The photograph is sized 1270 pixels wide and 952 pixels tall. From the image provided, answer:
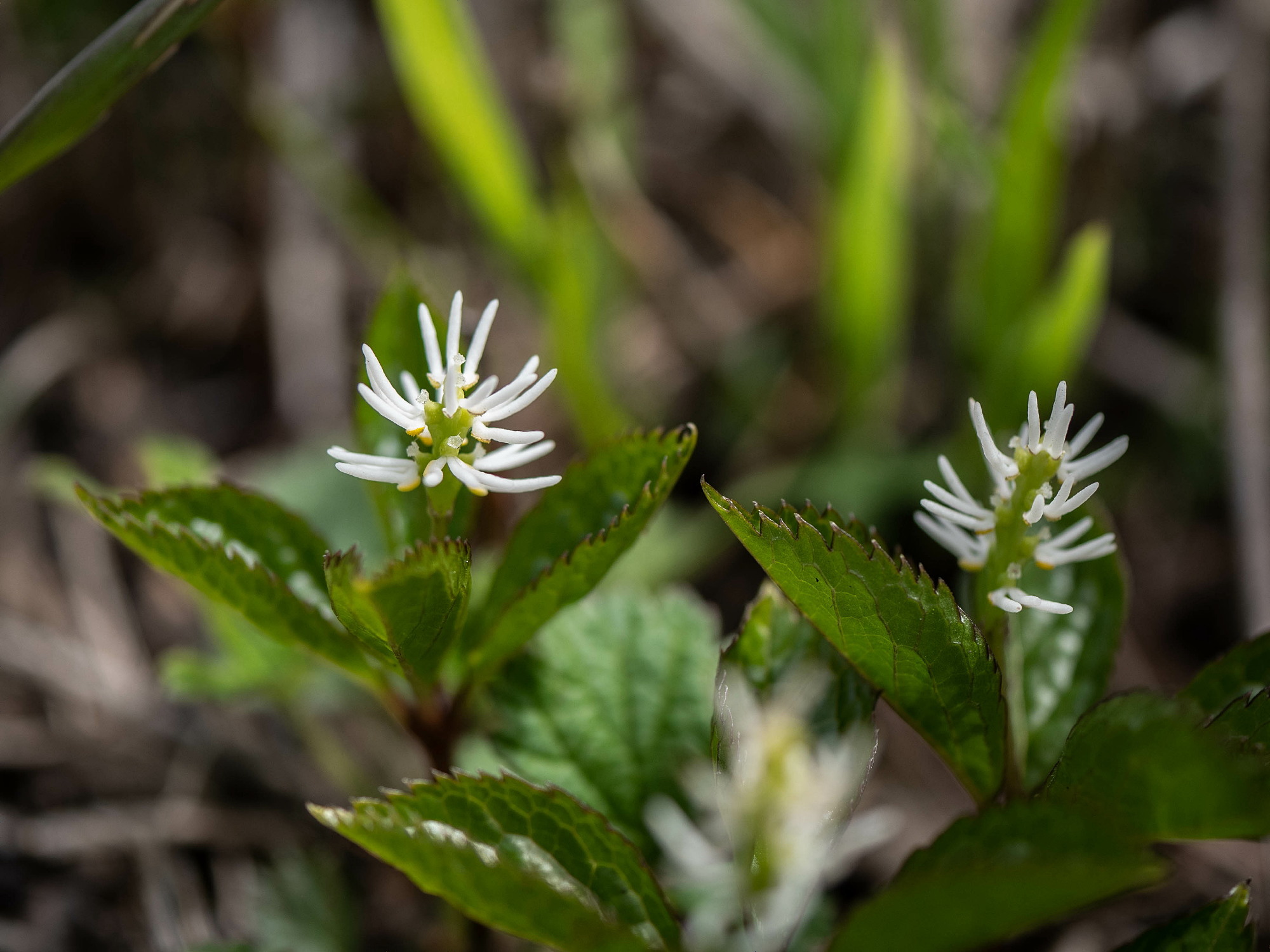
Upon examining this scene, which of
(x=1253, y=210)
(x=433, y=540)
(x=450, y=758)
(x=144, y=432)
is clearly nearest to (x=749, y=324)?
(x=1253, y=210)

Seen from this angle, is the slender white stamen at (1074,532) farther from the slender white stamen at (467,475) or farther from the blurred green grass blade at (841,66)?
the blurred green grass blade at (841,66)

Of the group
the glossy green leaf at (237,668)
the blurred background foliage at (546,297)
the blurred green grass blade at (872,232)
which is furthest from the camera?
the blurred green grass blade at (872,232)

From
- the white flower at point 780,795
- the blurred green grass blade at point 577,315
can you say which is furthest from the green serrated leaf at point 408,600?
the blurred green grass blade at point 577,315

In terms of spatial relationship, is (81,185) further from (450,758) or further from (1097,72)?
(1097,72)

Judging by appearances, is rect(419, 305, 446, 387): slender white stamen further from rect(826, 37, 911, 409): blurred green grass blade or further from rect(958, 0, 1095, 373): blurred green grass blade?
rect(958, 0, 1095, 373): blurred green grass blade

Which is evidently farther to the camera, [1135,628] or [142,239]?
[142,239]

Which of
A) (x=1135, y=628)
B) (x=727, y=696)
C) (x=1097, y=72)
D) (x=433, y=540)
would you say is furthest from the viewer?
(x=1097, y=72)

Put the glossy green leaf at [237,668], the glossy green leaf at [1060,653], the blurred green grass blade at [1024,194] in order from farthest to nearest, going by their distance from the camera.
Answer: the blurred green grass blade at [1024,194]
the glossy green leaf at [237,668]
the glossy green leaf at [1060,653]

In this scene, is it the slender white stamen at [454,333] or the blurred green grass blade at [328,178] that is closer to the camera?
the slender white stamen at [454,333]
